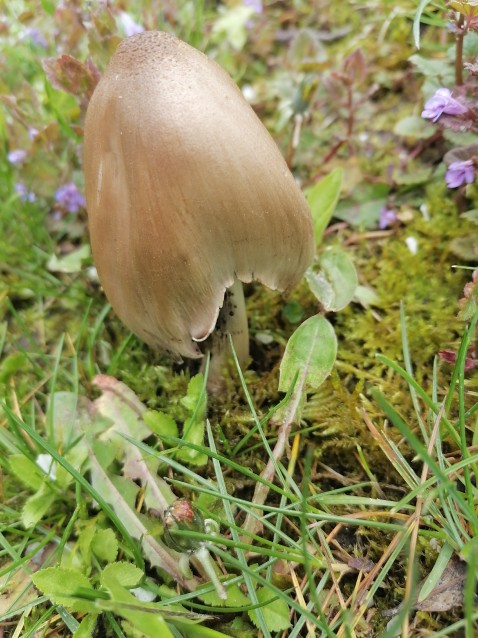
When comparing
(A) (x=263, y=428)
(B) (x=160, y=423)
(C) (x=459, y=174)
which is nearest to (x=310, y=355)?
(A) (x=263, y=428)

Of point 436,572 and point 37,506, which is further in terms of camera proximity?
point 37,506

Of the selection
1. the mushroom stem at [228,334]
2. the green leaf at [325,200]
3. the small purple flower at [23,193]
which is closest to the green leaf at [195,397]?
the mushroom stem at [228,334]

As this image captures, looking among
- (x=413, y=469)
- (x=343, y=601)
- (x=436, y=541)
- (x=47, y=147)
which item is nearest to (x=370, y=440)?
(x=413, y=469)

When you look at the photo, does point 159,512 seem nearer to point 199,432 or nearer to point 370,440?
point 199,432

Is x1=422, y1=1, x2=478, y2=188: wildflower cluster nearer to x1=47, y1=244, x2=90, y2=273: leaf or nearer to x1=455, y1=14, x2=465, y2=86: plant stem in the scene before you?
x1=455, y1=14, x2=465, y2=86: plant stem

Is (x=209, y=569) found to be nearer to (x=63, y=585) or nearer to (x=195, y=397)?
(x=63, y=585)

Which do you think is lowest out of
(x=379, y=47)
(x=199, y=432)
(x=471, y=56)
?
(x=199, y=432)

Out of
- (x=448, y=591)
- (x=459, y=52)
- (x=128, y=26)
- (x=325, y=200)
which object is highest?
(x=128, y=26)

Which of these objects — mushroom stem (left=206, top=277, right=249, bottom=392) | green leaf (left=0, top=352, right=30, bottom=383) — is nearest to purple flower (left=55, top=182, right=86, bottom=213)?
green leaf (left=0, top=352, right=30, bottom=383)
